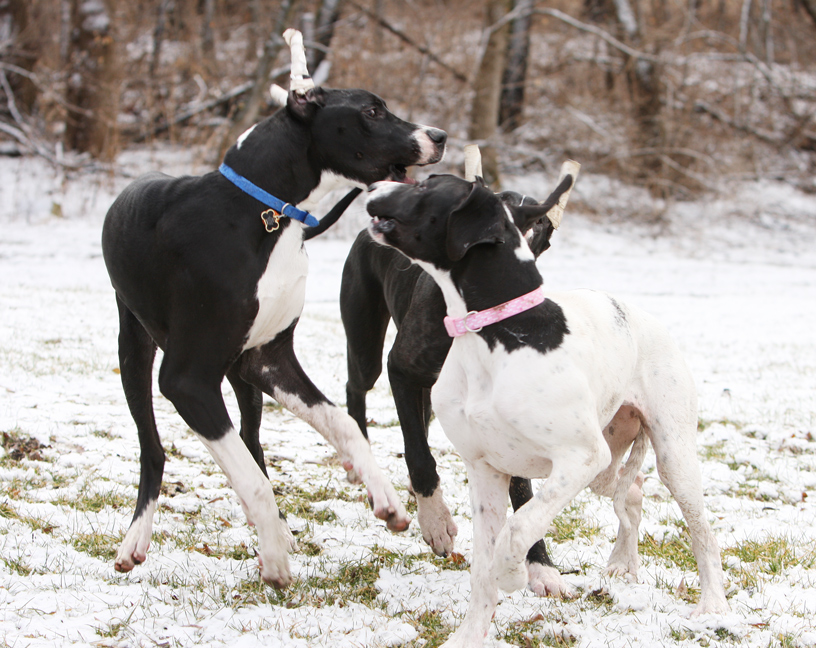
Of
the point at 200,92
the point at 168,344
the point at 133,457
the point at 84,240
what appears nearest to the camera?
the point at 168,344

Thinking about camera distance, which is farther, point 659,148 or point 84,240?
point 659,148

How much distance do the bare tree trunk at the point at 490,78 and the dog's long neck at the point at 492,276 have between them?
13.9 m

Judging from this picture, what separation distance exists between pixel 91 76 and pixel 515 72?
358 inches

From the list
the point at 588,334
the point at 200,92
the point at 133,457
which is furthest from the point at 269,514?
the point at 200,92

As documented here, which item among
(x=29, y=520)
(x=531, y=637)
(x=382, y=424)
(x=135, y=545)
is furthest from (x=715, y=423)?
(x=29, y=520)

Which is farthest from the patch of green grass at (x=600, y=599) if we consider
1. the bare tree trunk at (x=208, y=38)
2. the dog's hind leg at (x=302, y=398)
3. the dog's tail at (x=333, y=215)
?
the bare tree trunk at (x=208, y=38)

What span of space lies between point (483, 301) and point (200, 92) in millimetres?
15214

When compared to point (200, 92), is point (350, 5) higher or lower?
higher

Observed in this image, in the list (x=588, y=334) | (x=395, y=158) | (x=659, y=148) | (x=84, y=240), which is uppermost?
(x=395, y=158)

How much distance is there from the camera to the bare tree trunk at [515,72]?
18.0 m

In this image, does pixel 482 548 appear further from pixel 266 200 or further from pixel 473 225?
pixel 266 200

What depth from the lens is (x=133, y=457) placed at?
4445mm

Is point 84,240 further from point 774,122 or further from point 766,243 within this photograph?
point 774,122

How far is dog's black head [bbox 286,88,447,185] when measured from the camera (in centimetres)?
312
